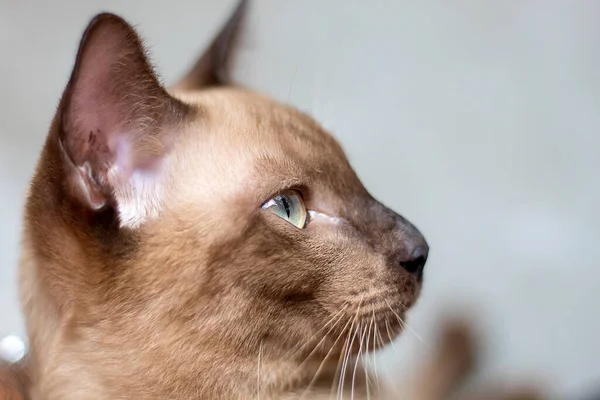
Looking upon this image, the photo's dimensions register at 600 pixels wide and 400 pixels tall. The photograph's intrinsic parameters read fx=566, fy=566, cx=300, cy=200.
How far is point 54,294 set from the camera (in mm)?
703

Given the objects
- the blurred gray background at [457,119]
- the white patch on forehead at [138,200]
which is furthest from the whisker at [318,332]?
the blurred gray background at [457,119]

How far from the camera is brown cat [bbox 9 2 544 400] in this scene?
67cm

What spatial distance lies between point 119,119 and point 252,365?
35cm

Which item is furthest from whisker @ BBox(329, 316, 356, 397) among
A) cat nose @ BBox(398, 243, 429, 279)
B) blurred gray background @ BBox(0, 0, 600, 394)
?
blurred gray background @ BBox(0, 0, 600, 394)

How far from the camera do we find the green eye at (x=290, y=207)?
29.1 inches

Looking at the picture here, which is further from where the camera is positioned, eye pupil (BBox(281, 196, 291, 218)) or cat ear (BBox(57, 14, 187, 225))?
eye pupil (BBox(281, 196, 291, 218))

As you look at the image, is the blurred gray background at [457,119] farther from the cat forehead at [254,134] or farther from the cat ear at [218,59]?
the cat forehead at [254,134]

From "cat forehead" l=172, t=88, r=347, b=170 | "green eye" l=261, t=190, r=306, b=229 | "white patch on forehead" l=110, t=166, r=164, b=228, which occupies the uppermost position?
"cat forehead" l=172, t=88, r=347, b=170

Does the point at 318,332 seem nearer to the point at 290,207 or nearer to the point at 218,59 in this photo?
the point at 290,207

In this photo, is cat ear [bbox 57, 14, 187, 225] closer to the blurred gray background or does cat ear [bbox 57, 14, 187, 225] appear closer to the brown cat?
the brown cat

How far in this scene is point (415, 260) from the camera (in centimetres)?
81

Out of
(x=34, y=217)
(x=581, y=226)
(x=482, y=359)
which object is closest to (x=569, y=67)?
(x=581, y=226)

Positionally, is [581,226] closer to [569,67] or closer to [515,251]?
[515,251]

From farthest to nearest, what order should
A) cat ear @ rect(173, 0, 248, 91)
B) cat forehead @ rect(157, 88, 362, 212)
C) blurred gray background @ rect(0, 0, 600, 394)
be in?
blurred gray background @ rect(0, 0, 600, 394) < cat ear @ rect(173, 0, 248, 91) < cat forehead @ rect(157, 88, 362, 212)
